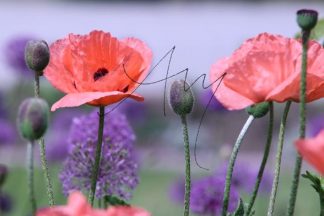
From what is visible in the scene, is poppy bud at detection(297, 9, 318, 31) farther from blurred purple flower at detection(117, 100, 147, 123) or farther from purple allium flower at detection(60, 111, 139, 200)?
blurred purple flower at detection(117, 100, 147, 123)

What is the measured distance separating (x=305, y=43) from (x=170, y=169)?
18.7ft

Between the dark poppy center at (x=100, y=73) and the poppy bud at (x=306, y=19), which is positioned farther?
the dark poppy center at (x=100, y=73)

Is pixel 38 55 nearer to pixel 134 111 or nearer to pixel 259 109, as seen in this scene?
pixel 259 109

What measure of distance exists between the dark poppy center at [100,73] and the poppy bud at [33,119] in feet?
0.65

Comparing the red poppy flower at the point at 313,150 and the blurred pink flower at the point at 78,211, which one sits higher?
the red poppy flower at the point at 313,150

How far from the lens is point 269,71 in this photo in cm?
91

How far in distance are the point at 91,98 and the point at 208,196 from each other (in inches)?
34.7

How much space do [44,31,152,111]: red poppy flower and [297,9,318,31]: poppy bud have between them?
0.18 metres

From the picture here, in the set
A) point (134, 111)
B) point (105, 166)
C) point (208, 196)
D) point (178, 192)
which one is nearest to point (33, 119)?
point (105, 166)

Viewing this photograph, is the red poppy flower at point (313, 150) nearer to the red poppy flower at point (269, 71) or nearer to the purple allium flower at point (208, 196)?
the red poppy flower at point (269, 71)

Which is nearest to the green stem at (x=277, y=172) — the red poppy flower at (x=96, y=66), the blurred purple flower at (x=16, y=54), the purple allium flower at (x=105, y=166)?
the red poppy flower at (x=96, y=66)

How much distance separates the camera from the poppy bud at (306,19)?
33.5 inches

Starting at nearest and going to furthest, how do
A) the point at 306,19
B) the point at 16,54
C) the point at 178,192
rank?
the point at 306,19
the point at 178,192
the point at 16,54

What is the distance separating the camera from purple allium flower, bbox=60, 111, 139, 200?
1295 mm
